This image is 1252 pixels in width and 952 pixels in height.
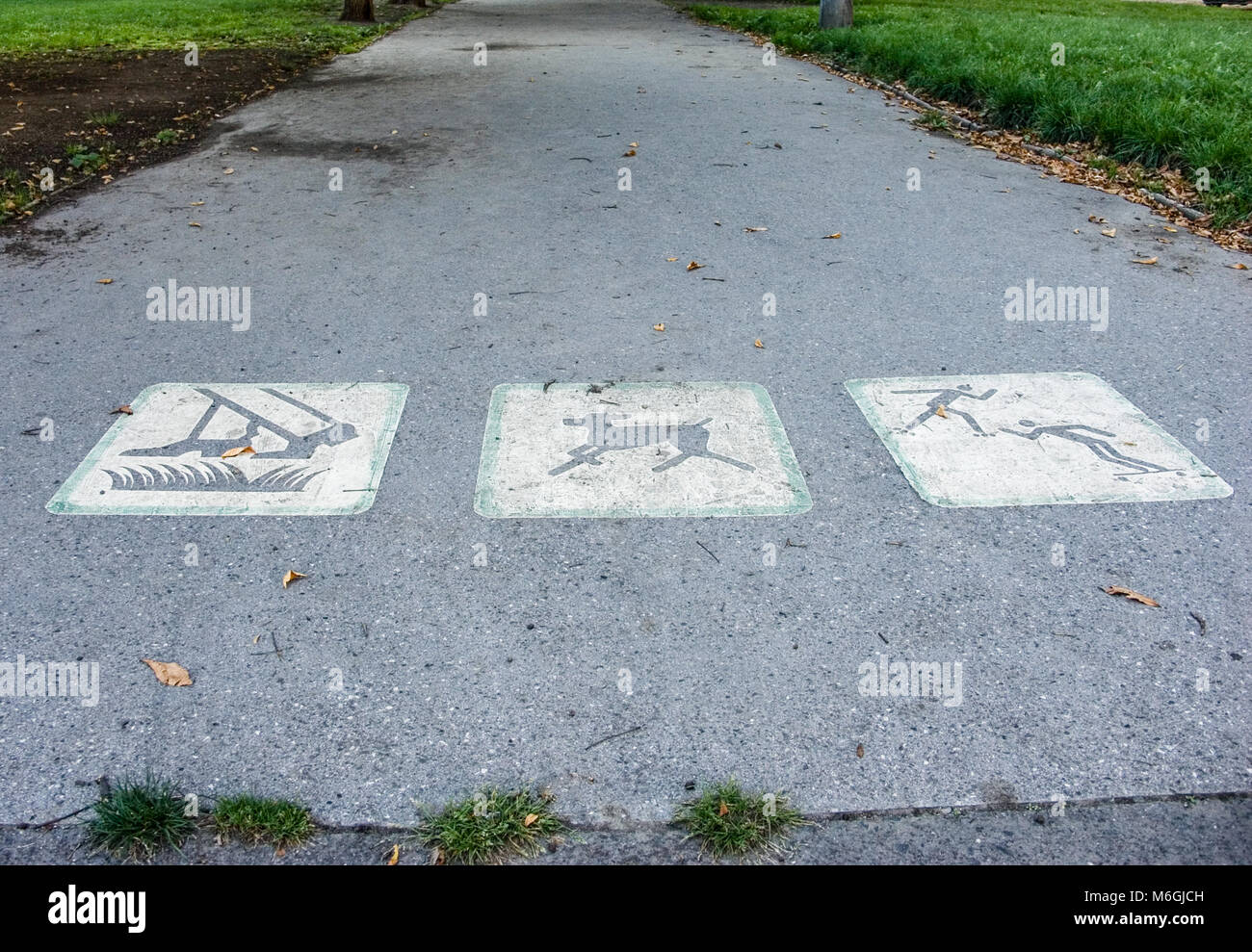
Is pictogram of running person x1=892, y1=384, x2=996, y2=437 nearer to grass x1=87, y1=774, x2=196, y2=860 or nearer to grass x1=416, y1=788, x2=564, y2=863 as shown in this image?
grass x1=416, y1=788, x2=564, y2=863

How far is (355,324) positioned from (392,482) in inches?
70.9

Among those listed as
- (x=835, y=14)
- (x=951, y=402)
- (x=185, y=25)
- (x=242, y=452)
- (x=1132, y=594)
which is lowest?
(x=1132, y=594)

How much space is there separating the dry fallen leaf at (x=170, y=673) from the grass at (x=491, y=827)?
0.97 metres

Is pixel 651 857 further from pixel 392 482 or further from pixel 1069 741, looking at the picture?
pixel 392 482

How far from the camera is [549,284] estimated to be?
608 cm

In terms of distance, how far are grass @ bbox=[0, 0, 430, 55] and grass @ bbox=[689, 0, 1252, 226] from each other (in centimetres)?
770

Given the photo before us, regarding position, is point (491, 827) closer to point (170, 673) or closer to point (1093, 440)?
point (170, 673)

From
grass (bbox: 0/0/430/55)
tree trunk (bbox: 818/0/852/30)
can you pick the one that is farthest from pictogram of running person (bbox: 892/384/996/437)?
grass (bbox: 0/0/430/55)

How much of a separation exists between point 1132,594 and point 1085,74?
924 centimetres

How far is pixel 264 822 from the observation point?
8.09 feet

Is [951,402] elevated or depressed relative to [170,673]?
elevated

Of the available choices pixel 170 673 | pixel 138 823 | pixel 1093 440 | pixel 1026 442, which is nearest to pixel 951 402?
Result: pixel 1026 442
